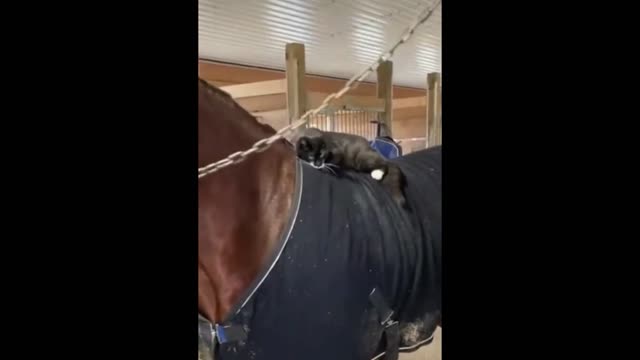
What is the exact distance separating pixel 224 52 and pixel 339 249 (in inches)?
93.7

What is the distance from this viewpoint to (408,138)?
15.0 feet

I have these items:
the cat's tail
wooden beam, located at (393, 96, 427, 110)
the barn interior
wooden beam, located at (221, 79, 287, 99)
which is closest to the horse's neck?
the cat's tail

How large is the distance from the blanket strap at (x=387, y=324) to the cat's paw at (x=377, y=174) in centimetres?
23

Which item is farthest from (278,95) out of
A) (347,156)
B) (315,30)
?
(347,156)

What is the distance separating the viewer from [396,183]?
910 millimetres

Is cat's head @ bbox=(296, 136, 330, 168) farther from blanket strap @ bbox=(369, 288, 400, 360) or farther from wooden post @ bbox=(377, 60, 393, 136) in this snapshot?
wooden post @ bbox=(377, 60, 393, 136)

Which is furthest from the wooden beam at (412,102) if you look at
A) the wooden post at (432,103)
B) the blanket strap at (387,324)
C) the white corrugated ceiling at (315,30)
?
the blanket strap at (387,324)

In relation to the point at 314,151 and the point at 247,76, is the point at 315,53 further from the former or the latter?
the point at 314,151

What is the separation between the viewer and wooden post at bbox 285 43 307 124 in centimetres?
212

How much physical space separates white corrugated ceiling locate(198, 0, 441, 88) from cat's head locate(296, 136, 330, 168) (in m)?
0.88

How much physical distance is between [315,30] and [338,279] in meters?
1.91
